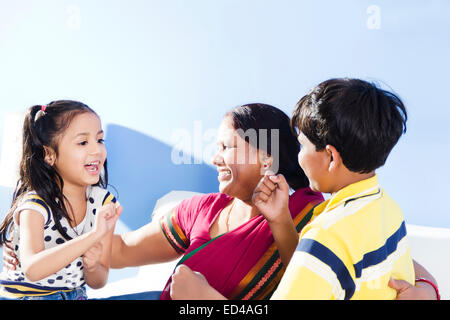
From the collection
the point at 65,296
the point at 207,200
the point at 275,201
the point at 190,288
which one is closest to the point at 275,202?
the point at 275,201

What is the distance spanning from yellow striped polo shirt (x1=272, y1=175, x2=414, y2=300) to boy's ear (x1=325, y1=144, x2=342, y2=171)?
0.07 metres

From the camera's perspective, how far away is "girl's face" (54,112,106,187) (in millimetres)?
1234

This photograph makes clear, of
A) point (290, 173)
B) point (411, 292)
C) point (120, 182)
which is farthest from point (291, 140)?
point (120, 182)

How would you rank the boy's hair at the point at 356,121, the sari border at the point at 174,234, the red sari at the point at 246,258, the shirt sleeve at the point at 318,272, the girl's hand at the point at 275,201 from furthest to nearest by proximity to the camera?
the sari border at the point at 174,234, the red sari at the point at 246,258, the girl's hand at the point at 275,201, the boy's hair at the point at 356,121, the shirt sleeve at the point at 318,272

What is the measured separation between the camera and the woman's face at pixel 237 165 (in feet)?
4.00

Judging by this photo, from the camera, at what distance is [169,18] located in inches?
87.2

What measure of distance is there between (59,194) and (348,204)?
80 cm

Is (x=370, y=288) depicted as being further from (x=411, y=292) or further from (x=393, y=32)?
(x=393, y=32)

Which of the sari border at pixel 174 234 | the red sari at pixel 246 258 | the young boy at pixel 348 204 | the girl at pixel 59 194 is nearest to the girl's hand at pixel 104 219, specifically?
the girl at pixel 59 194

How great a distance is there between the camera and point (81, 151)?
124cm

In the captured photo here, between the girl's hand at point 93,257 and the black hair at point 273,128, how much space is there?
1.62 ft

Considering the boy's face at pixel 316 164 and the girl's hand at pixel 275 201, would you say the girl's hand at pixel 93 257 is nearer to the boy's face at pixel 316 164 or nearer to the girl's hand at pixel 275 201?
the girl's hand at pixel 275 201

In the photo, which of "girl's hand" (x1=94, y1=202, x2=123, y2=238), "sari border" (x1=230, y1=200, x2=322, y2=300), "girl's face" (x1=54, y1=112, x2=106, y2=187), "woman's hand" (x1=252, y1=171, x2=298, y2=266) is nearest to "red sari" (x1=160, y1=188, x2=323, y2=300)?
"sari border" (x1=230, y1=200, x2=322, y2=300)

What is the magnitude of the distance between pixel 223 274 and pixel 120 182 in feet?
4.57
